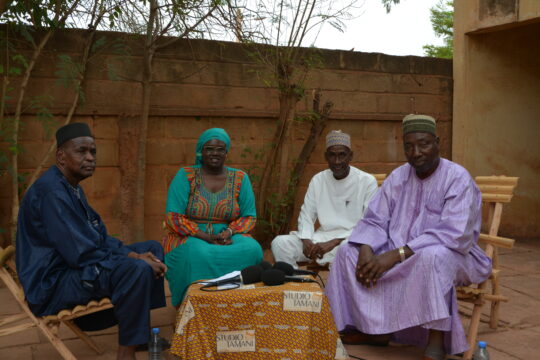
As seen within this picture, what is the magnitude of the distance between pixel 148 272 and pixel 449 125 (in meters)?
6.00

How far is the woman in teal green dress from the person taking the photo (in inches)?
169

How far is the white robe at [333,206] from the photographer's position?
16.2 ft

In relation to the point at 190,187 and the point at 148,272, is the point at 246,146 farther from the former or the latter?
the point at 148,272

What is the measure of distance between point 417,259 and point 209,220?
5.68ft

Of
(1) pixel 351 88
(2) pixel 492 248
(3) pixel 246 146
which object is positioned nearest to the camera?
(2) pixel 492 248

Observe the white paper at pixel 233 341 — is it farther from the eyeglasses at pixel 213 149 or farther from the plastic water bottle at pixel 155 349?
the eyeglasses at pixel 213 149

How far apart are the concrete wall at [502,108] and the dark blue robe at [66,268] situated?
5893mm

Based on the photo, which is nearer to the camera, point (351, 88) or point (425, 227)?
point (425, 227)

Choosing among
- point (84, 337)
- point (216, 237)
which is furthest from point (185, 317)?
point (216, 237)

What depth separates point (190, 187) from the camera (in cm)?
467

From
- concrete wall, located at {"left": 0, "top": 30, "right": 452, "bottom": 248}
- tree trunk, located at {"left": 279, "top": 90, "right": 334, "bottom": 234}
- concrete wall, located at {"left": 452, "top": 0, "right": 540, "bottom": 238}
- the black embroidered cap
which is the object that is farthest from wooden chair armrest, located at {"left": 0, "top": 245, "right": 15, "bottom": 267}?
concrete wall, located at {"left": 452, "top": 0, "right": 540, "bottom": 238}

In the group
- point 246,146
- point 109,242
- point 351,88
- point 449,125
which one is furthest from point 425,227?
point 449,125

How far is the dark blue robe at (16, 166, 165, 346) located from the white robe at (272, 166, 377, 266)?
163cm

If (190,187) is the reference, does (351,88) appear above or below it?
above
